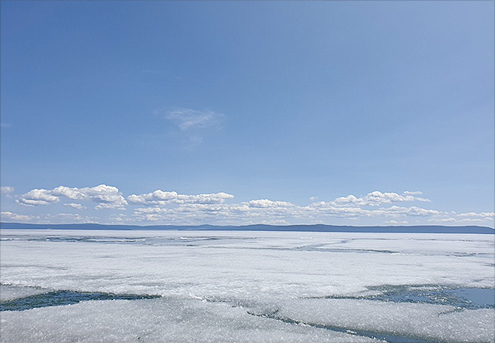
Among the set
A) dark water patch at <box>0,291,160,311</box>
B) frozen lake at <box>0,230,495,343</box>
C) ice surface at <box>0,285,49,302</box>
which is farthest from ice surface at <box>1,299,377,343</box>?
ice surface at <box>0,285,49,302</box>

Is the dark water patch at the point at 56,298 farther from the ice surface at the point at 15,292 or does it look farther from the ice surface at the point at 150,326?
the ice surface at the point at 150,326

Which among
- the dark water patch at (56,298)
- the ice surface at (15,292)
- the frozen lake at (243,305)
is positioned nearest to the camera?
the frozen lake at (243,305)

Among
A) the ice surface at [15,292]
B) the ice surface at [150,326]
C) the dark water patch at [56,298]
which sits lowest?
the dark water patch at [56,298]

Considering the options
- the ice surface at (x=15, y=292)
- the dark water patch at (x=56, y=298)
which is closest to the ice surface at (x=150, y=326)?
the dark water patch at (x=56, y=298)

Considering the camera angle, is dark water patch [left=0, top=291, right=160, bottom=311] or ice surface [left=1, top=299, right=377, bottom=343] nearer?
ice surface [left=1, top=299, right=377, bottom=343]

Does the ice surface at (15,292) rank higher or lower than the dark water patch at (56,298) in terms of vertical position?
higher

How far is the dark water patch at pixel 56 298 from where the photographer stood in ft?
28.2

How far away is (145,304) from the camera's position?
28.4 ft

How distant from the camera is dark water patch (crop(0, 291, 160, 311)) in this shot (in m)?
8.61

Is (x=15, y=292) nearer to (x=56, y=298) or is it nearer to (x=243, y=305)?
(x=56, y=298)

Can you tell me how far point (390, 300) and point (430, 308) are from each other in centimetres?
118

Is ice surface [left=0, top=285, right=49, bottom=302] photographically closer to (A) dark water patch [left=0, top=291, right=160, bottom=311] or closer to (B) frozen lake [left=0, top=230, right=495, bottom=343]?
A: (B) frozen lake [left=0, top=230, right=495, bottom=343]

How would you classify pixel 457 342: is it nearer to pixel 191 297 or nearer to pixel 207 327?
pixel 207 327

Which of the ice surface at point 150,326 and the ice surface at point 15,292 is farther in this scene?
the ice surface at point 15,292
